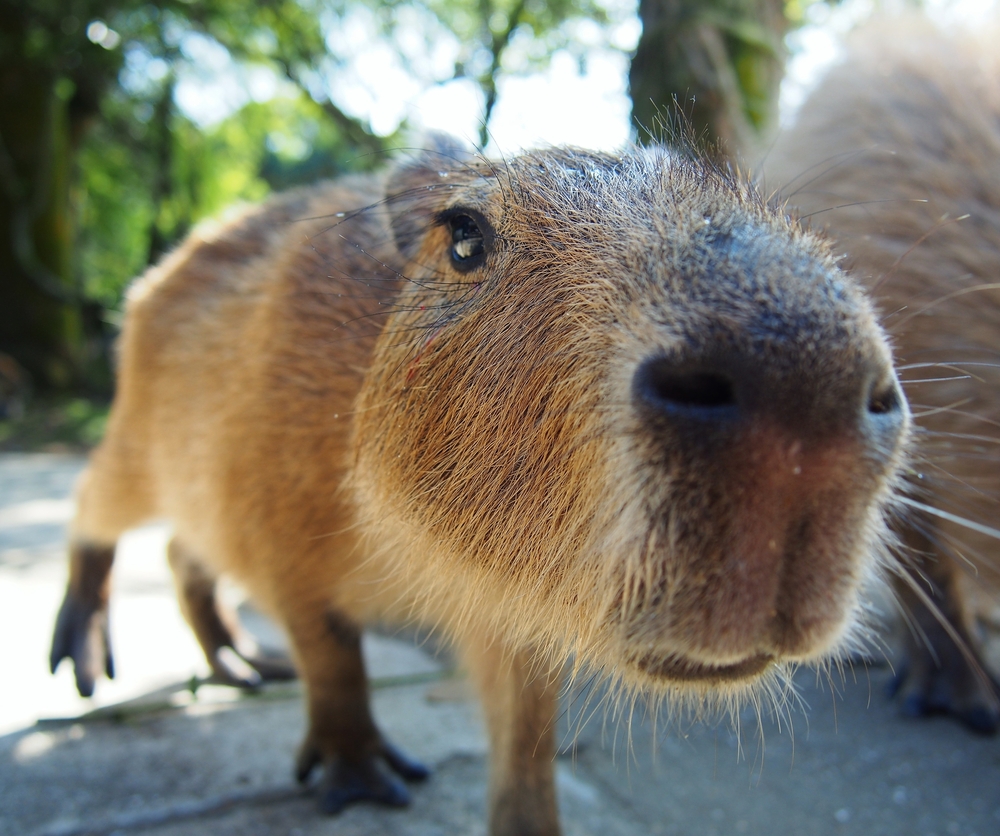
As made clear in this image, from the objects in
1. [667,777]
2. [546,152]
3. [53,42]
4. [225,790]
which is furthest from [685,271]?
[53,42]

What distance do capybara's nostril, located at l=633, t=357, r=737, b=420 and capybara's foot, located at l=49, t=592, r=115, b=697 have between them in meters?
2.71

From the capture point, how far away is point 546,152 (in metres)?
1.70

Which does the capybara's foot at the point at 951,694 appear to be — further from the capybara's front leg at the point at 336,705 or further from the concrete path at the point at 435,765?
the capybara's front leg at the point at 336,705

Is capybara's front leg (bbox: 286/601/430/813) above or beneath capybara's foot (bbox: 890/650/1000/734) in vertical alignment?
above

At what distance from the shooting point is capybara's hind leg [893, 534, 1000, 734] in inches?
111

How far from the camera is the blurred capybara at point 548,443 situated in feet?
3.24

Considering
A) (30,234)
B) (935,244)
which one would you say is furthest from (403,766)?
(30,234)

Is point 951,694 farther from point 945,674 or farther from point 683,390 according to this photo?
point 683,390

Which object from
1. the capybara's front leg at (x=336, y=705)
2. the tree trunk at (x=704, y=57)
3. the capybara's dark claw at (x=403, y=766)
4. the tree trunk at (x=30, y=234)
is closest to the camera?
the capybara's front leg at (x=336, y=705)

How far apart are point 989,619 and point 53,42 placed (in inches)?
523

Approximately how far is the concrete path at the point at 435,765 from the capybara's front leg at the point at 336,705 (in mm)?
101

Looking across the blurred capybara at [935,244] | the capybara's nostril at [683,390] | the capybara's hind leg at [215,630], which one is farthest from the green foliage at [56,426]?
the capybara's nostril at [683,390]

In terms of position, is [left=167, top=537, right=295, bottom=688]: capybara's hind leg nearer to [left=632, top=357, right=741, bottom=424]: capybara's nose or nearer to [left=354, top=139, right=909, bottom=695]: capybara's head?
[left=354, top=139, right=909, bottom=695]: capybara's head

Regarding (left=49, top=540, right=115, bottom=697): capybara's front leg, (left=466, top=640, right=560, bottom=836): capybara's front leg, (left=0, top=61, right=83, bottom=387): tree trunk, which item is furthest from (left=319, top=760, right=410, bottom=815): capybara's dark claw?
(left=0, top=61, right=83, bottom=387): tree trunk
